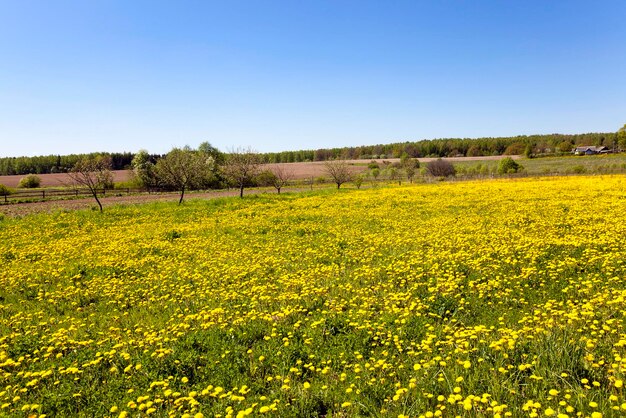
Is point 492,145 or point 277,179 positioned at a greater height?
point 492,145

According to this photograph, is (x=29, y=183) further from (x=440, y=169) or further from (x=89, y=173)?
(x=440, y=169)

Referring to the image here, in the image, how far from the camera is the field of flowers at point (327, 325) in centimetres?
470

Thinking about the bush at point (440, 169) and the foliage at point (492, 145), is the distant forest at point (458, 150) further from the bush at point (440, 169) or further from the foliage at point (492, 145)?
the bush at point (440, 169)

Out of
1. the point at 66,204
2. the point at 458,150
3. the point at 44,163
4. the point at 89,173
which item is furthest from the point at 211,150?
the point at 458,150

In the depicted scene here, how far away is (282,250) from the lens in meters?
13.8

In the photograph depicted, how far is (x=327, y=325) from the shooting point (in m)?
6.99

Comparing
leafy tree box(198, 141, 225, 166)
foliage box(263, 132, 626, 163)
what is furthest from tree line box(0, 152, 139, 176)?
foliage box(263, 132, 626, 163)

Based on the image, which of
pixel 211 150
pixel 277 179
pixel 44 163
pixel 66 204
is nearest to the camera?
pixel 66 204

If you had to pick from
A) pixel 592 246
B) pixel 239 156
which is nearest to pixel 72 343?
pixel 592 246

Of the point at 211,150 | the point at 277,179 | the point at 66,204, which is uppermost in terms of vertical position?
the point at 211,150

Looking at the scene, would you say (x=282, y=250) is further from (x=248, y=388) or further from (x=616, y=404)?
(x=616, y=404)

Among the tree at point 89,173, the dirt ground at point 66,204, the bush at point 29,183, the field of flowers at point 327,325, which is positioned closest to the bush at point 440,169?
the dirt ground at point 66,204

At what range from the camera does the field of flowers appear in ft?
15.4

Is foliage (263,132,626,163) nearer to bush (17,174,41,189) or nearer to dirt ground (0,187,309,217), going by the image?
bush (17,174,41,189)
